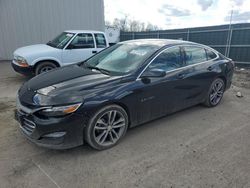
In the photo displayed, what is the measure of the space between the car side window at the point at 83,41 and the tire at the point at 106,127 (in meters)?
4.51

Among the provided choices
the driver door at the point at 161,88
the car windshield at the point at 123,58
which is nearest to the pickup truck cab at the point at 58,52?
the car windshield at the point at 123,58

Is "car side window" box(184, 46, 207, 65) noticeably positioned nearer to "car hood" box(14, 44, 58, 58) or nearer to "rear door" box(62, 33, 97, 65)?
"rear door" box(62, 33, 97, 65)

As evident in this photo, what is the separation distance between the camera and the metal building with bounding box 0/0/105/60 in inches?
442

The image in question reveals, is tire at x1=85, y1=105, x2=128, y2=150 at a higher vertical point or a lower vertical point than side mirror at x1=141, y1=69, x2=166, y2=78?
lower

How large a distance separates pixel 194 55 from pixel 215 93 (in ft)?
3.67

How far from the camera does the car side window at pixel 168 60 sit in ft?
11.4

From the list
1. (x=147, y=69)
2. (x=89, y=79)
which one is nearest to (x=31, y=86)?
(x=89, y=79)

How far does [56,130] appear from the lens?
8.43ft

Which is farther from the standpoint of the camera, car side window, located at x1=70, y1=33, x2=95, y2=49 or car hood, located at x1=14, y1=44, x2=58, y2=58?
car side window, located at x1=70, y1=33, x2=95, y2=49

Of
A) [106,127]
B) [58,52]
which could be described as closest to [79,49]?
[58,52]

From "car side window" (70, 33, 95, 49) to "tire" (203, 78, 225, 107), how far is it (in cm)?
434

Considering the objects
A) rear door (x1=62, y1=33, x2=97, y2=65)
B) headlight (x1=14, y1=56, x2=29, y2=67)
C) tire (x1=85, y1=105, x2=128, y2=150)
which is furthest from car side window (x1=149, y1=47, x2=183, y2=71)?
headlight (x1=14, y1=56, x2=29, y2=67)

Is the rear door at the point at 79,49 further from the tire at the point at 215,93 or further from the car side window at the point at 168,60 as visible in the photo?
the tire at the point at 215,93

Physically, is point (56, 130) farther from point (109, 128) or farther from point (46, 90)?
point (109, 128)
